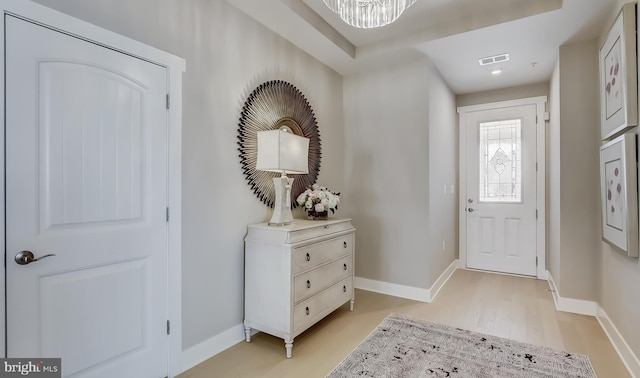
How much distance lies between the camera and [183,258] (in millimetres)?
2062

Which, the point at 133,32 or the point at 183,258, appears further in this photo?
the point at 183,258

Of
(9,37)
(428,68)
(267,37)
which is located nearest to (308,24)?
(267,37)

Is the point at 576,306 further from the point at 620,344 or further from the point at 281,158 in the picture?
the point at 281,158

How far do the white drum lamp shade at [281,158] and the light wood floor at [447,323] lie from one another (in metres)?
0.96

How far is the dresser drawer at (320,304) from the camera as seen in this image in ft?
7.55

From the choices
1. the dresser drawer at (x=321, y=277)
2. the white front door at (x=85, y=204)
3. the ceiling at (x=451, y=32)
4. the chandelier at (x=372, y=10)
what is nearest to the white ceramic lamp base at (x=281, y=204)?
the dresser drawer at (x=321, y=277)

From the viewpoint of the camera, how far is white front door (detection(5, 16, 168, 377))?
141cm

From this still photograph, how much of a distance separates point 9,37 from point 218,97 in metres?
1.11

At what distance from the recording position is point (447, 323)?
275 centimetres

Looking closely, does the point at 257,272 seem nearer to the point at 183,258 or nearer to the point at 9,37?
the point at 183,258

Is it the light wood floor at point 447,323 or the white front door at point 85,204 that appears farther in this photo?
the light wood floor at point 447,323

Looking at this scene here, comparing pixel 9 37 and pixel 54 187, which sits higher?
pixel 9 37

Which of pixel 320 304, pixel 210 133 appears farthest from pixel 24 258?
pixel 320 304

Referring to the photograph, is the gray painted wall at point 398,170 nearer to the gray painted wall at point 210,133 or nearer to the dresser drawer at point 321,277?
the dresser drawer at point 321,277
